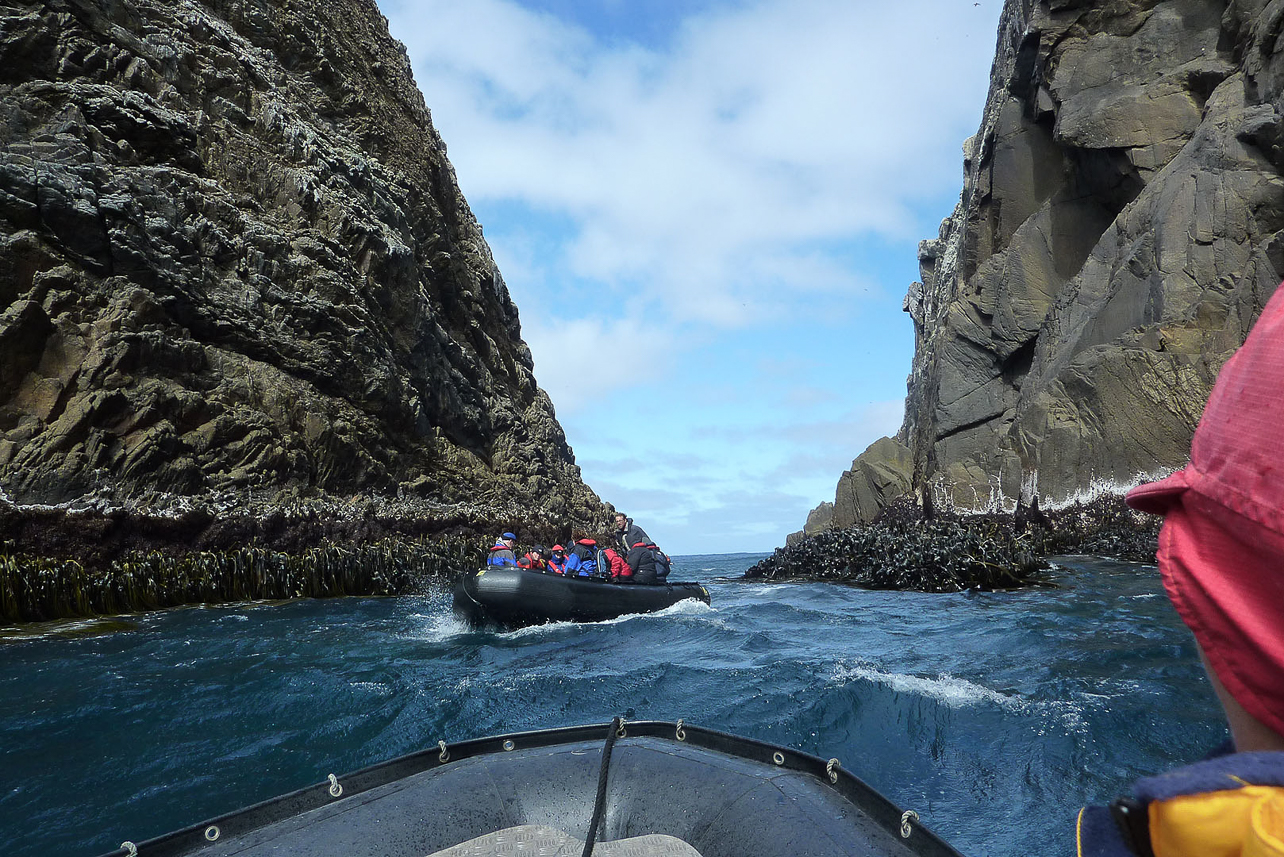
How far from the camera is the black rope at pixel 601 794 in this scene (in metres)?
2.46

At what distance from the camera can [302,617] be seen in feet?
39.5

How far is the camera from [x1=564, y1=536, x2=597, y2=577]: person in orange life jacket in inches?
490

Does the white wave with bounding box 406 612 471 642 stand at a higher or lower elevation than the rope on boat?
lower

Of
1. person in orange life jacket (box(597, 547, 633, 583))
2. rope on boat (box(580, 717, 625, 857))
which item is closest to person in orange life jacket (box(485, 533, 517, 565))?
person in orange life jacket (box(597, 547, 633, 583))

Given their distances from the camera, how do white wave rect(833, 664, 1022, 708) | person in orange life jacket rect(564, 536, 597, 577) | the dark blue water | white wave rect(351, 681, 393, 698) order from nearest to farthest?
the dark blue water
white wave rect(833, 664, 1022, 708)
white wave rect(351, 681, 393, 698)
person in orange life jacket rect(564, 536, 597, 577)

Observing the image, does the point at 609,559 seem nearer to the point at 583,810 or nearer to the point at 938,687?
the point at 938,687

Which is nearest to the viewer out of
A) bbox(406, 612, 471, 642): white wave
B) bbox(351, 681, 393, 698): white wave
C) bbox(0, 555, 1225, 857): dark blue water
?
bbox(0, 555, 1225, 857): dark blue water

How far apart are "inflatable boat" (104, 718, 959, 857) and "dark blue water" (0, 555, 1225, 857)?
5.91 ft

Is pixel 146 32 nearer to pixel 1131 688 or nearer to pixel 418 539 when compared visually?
pixel 418 539

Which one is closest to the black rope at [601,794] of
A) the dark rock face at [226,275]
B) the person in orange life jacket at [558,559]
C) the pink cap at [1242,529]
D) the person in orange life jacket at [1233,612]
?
the person in orange life jacket at [1233,612]

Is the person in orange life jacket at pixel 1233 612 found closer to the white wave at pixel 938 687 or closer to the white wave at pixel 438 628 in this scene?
the white wave at pixel 938 687

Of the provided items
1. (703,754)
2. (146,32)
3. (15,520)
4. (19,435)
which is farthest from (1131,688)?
(146,32)

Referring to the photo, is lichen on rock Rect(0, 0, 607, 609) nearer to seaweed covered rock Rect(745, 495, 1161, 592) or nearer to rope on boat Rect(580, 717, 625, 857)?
seaweed covered rock Rect(745, 495, 1161, 592)

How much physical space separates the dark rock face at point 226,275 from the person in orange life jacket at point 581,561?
7.92 meters
